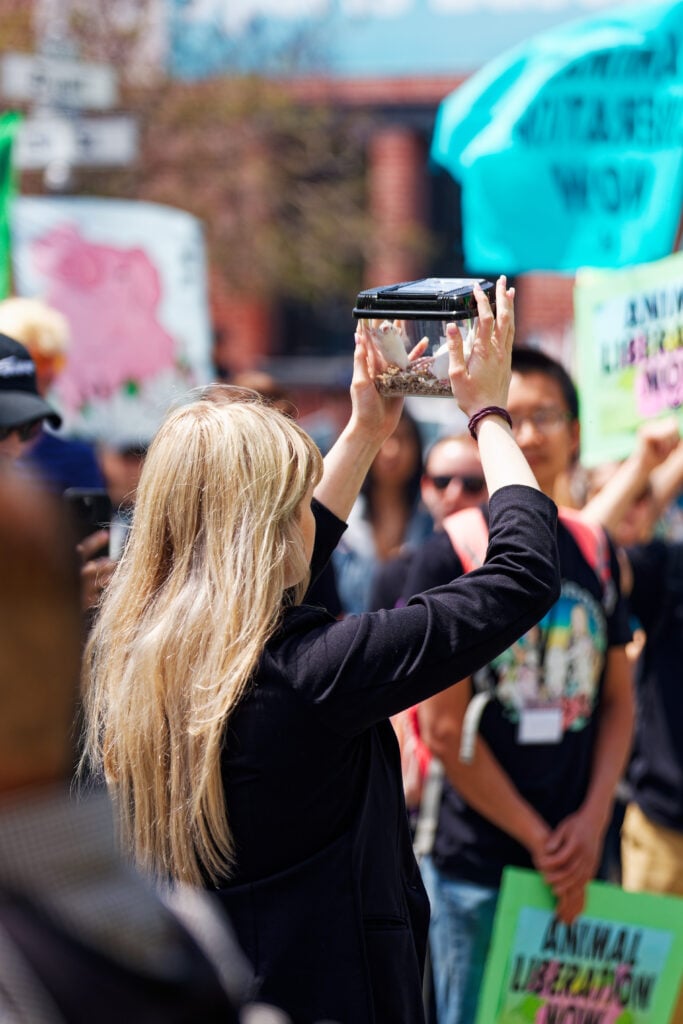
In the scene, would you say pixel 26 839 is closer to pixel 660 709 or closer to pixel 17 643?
pixel 17 643

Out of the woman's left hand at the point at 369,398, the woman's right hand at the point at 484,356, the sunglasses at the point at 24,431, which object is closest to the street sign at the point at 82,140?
the sunglasses at the point at 24,431

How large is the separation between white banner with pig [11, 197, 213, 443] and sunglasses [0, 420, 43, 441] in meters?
2.89

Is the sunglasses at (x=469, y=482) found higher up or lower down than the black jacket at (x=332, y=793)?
lower down

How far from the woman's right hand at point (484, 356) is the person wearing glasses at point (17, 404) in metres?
1.03

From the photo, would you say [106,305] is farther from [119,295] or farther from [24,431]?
[24,431]

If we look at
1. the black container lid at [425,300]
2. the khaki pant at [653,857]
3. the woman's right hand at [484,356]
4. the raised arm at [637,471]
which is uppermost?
the black container lid at [425,300]

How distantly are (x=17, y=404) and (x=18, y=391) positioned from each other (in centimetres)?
10

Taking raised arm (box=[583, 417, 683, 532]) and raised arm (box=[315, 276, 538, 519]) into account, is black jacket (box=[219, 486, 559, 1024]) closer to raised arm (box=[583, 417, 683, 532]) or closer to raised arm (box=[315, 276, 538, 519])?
raised arm (box=[315, 276, 538, 519])

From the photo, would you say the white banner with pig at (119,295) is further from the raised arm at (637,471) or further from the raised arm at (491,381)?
the raised arm at (491,381)

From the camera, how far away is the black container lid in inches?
85.7

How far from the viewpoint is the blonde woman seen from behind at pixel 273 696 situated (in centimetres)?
194

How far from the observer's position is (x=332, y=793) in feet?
6.50

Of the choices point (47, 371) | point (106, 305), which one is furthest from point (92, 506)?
point (106, 305)

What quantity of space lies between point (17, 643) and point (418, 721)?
219 centimetres
